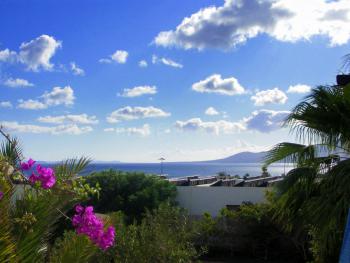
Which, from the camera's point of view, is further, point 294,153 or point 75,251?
point 294,153

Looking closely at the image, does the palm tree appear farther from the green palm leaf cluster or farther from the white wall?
the white wall

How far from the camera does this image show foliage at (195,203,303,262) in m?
16.7

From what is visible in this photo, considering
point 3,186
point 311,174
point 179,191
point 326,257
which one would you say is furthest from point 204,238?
point 3,186

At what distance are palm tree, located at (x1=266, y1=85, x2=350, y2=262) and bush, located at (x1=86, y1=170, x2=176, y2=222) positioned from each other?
42.4ft

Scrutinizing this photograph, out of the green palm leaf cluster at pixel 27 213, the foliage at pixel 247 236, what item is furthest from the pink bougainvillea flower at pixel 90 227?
the foliage at pixel 247 236

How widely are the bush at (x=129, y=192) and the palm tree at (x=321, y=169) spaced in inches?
509

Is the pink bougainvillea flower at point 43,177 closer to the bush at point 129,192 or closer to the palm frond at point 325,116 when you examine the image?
the palm frond at point 325,116

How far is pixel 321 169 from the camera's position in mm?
8039

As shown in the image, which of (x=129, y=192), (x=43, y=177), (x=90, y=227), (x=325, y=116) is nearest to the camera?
(x=43, y=177)

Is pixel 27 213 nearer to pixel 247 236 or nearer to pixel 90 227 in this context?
pixel 90 227

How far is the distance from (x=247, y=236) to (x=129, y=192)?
6592 mm

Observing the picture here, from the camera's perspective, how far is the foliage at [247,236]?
54.9ft

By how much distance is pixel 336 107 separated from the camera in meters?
7.25

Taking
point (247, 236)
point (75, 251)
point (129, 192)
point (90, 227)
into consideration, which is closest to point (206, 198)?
point (129, 192)
